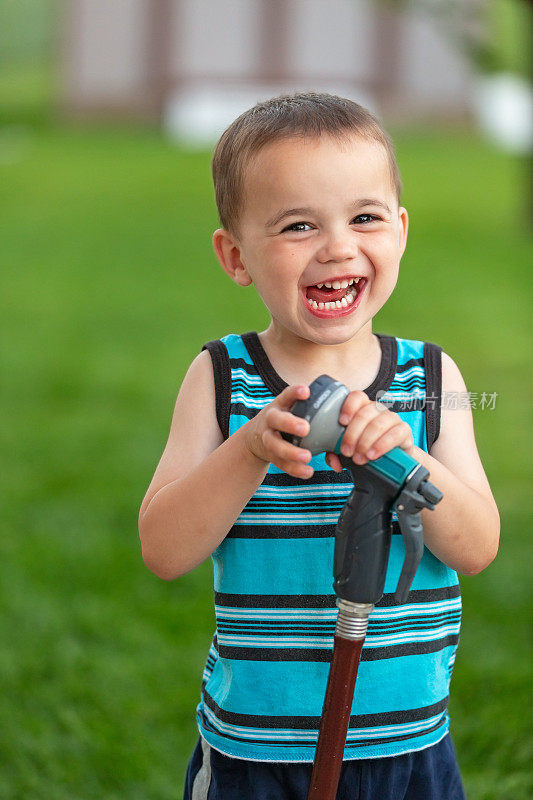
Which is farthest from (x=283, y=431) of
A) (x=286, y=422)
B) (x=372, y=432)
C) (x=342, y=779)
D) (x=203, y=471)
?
(x=342, y=779)

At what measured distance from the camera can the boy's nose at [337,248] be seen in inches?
66.1

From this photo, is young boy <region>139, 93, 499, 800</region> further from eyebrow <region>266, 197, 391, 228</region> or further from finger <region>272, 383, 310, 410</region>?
finger <region>272, 383, 310, 410</region>

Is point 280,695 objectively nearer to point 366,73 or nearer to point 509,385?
point 509,385

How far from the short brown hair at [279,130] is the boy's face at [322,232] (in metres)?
0.02

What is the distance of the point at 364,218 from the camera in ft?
5.70

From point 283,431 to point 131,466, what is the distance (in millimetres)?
3965

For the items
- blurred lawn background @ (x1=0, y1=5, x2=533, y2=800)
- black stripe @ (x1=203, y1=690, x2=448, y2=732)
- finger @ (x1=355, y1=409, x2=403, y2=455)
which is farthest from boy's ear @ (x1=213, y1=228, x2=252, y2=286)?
blurred lawn background @ (x1=0, y1=5, x2=533, y2=800)

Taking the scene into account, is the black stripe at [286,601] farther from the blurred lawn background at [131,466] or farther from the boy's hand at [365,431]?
the blurred lawn background at [131,466]

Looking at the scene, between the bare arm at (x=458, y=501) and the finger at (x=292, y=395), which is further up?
the finger at (x=292, y=395)

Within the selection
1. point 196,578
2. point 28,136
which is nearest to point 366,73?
point 28,136

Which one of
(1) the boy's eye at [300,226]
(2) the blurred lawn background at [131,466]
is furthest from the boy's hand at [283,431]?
(2) the blurred lawn background at [131,466]

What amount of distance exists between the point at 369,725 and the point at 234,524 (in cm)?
41

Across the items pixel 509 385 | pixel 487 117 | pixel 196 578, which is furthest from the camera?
pixel 487 117

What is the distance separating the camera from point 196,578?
414cm
